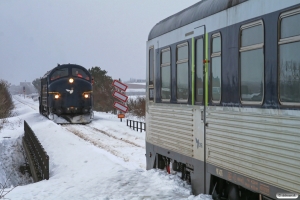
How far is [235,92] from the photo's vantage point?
22.7 ft

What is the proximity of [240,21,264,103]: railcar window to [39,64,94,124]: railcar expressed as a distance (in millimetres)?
24391

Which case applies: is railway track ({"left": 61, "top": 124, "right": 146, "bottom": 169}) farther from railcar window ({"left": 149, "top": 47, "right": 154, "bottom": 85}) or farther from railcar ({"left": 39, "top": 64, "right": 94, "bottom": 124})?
railcar ({"left": 39, "top": 64, "right": 94, "bottom": 124})

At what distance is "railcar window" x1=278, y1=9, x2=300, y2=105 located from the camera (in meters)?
5.39

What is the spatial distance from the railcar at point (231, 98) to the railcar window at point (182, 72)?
0.02 m

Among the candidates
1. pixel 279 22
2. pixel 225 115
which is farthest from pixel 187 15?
pixel 279 22

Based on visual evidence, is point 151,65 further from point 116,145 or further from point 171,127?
point 116,145

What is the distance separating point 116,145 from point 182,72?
422 inches

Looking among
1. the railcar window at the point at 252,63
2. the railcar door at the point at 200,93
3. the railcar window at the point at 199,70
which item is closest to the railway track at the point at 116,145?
the railcar door at the point at 200,93

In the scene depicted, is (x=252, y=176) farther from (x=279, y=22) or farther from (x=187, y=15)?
(x=187, y=15)

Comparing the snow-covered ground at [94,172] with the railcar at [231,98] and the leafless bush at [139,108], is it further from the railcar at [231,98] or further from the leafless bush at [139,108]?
the leafless bush at [139,108]

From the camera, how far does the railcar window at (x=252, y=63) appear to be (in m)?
6.18

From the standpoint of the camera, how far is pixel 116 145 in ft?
63.5

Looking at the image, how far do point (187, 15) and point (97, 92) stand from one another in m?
49.8

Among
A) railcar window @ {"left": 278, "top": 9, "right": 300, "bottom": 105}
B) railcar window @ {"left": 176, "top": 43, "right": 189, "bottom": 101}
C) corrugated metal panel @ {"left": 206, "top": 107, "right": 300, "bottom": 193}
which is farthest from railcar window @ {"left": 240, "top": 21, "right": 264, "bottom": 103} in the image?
railcar window @ {"left": 176, "top": 43, "right": 189, "bottom": 101}
